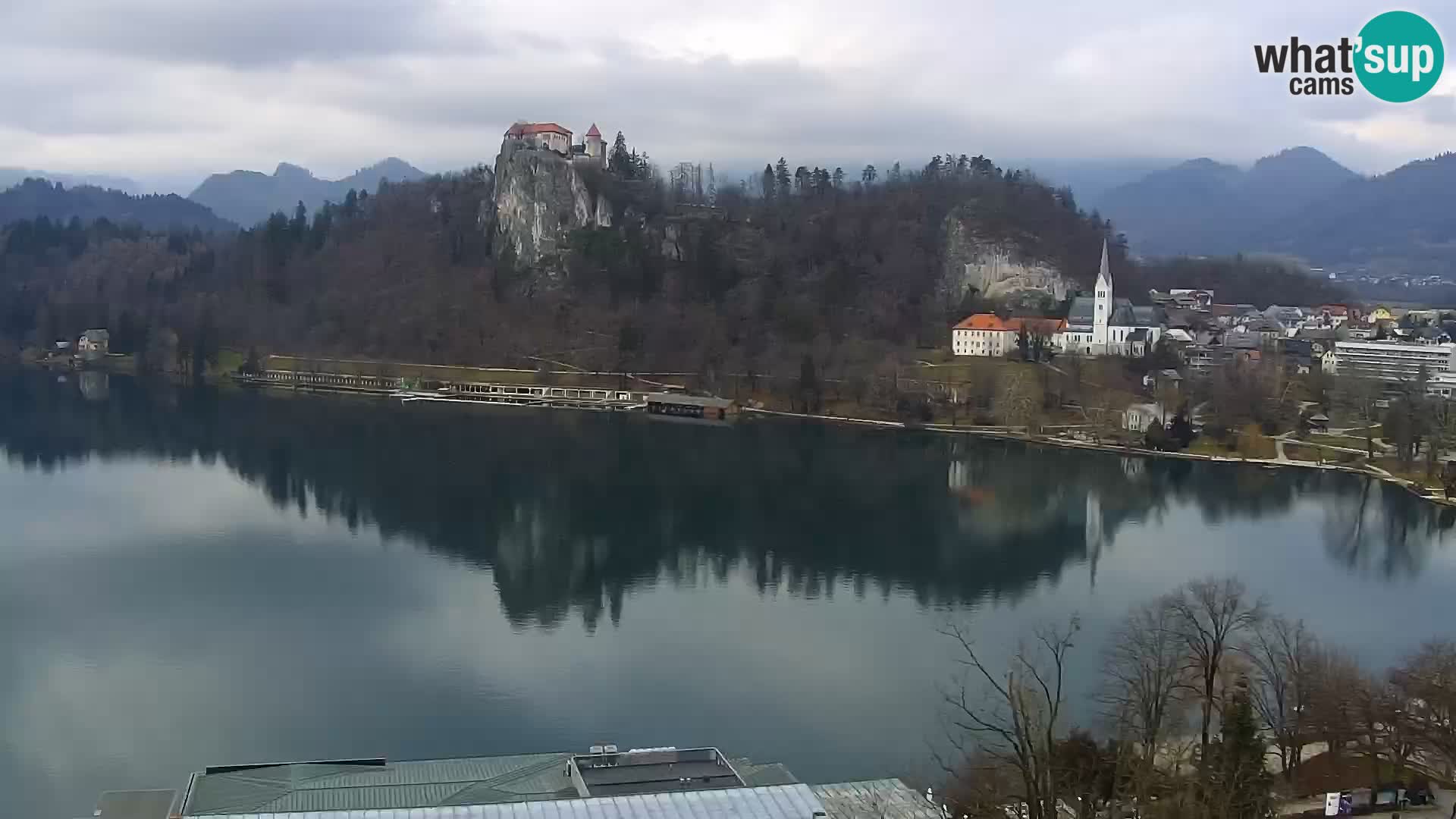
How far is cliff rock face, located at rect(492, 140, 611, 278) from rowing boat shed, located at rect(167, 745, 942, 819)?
28447mm

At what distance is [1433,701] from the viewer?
718 cm

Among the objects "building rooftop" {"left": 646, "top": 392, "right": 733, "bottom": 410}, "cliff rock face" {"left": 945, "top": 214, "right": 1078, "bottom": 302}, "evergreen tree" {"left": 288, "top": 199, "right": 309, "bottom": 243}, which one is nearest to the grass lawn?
"cliff rock face" {"left": 945, "top": 214, "right": 1078, "bottom": 302}

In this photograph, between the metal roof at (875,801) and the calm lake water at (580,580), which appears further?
the calm lake water at (580,580)

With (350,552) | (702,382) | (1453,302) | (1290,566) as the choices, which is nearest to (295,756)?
(350,552)

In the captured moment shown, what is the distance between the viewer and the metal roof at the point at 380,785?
255 inches

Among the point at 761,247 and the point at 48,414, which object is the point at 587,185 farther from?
the point at 48,414

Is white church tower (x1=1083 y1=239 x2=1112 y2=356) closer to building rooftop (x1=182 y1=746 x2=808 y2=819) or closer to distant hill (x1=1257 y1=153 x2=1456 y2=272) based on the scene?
building rooftop (x1=182 y1=746 x2=808 y2=819)

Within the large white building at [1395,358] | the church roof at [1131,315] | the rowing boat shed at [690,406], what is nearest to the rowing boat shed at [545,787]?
the rowing boat shed at [690,406]

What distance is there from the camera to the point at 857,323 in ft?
101

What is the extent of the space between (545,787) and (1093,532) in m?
10.6

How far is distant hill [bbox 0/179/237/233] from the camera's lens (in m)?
71.7

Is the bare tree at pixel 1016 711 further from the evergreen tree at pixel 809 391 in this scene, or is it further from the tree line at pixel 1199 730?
the evergreen tree at pixel 809 391

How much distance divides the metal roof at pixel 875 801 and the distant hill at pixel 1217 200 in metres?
76.0

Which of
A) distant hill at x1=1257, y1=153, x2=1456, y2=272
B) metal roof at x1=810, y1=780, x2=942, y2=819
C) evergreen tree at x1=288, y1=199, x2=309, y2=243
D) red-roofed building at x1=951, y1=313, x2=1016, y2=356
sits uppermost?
distant hill at x1=1257, y1=153, x2=1456, y2=272
